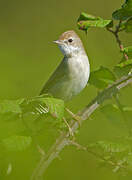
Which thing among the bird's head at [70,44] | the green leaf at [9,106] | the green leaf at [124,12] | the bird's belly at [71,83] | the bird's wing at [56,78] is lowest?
the bird's belly at [71,83]

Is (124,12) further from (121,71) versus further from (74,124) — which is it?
(74,124)

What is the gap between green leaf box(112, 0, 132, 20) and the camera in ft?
2.71

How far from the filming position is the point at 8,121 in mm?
524

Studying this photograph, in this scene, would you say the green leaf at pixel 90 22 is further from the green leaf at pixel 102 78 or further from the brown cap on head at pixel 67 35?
the brown cap on head at pixel 67 35

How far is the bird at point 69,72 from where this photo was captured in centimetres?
185

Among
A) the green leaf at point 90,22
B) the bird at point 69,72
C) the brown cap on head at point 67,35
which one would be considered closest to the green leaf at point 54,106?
the green leaf at point 90,22

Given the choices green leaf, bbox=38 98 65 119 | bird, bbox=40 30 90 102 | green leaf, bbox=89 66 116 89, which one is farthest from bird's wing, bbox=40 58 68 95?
green leaf, bbox=38 98 65 119

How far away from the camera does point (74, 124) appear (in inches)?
29.7

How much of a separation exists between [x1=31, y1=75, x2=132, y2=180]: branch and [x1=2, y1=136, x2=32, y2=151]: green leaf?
0.04 meters

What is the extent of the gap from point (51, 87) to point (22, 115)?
1231 mm

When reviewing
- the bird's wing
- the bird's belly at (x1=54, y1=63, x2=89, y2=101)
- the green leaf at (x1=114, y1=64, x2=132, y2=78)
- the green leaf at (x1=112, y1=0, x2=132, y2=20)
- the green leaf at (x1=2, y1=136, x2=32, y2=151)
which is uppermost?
the green leaf at (x1=112, y1=0, x2=132, y2=20)

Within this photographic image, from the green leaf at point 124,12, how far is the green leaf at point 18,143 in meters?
0.40

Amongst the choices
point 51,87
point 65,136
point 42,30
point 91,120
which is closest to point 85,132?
point 91,120

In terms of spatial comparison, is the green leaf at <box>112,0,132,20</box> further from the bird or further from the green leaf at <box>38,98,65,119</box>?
the bird
